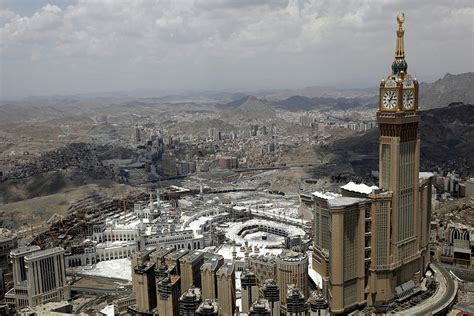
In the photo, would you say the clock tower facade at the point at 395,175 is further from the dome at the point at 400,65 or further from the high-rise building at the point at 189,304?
the high-rise building at the point at 189,304

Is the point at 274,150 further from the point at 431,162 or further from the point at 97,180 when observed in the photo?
the point at 97,180

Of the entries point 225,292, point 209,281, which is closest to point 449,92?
point 209,281

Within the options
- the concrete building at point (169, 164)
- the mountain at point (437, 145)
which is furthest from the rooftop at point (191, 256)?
the concrete building at point (169, 164)

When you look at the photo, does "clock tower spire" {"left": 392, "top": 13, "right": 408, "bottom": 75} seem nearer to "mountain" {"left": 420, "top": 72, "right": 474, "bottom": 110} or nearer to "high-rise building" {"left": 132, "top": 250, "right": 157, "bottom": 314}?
"high-rise building" {"left": 132, "top": 250, "right": 157, "bottom": 314}

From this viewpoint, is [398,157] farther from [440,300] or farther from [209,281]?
[209,281]

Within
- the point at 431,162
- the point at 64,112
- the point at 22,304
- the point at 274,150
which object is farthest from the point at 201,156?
the point at 64,112

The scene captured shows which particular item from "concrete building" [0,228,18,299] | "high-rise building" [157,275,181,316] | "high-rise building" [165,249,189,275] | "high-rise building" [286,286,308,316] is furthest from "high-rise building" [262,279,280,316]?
"concrete building" [0,228,18,299]
